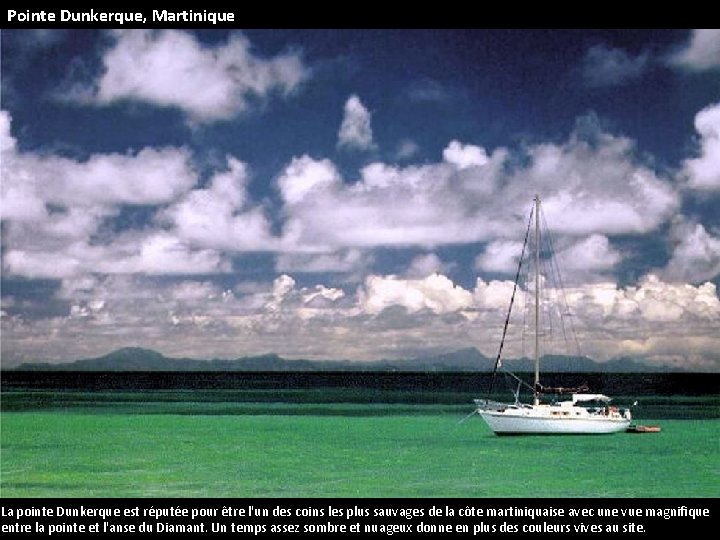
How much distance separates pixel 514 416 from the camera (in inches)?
2104

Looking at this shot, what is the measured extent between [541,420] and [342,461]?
1558cm

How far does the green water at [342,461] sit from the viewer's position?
35.1 m

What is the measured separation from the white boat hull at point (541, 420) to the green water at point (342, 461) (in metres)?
0.81

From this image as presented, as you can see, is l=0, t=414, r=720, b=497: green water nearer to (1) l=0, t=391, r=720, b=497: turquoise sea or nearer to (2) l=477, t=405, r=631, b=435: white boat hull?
(1) l=0, t=391, r=720, b=497: turquoise sea

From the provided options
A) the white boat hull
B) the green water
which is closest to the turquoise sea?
the green water

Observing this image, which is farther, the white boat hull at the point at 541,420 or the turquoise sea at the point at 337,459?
the white boat hull at the point at 541,420

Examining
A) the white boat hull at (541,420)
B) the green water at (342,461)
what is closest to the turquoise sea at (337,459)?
the green water at (342,461)

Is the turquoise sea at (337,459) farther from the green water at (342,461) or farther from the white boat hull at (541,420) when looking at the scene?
the white boat hull at (541,420)

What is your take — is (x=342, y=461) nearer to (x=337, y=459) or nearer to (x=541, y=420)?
(x=337, y=459)

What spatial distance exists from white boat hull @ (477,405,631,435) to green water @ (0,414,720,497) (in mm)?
809

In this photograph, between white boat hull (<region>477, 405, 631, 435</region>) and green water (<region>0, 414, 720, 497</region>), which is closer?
green water (<region>0, 414, 720, 497</region>)

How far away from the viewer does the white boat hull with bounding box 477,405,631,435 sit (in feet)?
176
